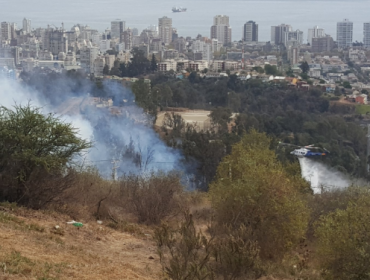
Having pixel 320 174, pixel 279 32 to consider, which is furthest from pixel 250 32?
pixel 320 174

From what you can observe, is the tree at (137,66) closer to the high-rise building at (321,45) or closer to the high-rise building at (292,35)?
the high-rise building at (321,45)

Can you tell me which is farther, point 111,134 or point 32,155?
point 111,134

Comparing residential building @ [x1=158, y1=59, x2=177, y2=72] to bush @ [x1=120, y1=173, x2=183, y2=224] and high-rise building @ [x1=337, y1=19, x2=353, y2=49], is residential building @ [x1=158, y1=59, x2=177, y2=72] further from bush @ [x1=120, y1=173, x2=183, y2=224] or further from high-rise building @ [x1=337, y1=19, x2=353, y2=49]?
high-rise building @ [x1=337, y1=19, x2=353, y2=49]

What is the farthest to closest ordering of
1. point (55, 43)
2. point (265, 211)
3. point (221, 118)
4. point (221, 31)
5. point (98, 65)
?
point (221, 31), point (55, 43), point (98, 65), point (221, 118), point (265, 211)

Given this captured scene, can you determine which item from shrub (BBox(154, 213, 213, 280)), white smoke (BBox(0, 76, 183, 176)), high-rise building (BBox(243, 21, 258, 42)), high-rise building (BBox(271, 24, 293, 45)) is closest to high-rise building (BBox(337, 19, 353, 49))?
high-rise building (BBox(271, 24, 293, 45))

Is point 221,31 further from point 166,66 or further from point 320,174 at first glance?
point 320,174

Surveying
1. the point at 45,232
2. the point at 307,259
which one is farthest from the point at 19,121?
the point at 307,259

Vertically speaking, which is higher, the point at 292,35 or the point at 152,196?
the point at 292,35

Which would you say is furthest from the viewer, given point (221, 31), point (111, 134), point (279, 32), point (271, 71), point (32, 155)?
point (279, 32)
